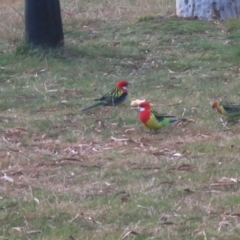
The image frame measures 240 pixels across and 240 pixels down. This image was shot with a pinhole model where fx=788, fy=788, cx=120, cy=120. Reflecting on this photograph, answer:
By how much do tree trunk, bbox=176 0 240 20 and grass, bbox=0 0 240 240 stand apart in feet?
1.00

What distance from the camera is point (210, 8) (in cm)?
1266

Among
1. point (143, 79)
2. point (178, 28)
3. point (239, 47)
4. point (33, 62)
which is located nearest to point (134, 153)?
point (143, 79)

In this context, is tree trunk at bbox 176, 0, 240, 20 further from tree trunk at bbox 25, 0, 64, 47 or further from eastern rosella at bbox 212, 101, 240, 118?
eastern rosella at bbox 212, 101, 240, 118

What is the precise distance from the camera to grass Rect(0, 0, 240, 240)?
4.97 m

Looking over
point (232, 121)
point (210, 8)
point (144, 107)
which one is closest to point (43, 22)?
point (210, 8)

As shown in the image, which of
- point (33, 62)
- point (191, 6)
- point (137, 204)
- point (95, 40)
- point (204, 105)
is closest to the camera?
point (137, 204)

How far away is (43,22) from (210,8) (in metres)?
3.31

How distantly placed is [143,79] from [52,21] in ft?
5.93

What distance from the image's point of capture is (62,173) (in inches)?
234

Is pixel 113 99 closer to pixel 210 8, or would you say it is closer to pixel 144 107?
A: pixel 144 107

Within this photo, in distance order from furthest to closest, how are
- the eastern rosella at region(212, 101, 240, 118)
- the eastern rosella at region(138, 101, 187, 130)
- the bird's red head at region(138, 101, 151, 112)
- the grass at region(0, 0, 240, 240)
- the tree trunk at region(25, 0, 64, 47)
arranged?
1. the tree trunk at region(25, 0, 64, 47)
2. the eastern rosella at region(212, 101, 240, 118)
3. the bird's red head at region(138, 101, 151, 112)
4. the eastern rosella at region(138, 101, 187, 130)
5. the grass at region(0, 0, 240, 240)

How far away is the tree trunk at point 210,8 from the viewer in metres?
12.6

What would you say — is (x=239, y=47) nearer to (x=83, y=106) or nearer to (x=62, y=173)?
(x=83, y=106)

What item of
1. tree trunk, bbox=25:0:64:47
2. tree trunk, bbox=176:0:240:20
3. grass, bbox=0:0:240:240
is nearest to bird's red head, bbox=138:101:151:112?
grass, bbox=0:0:240:240
